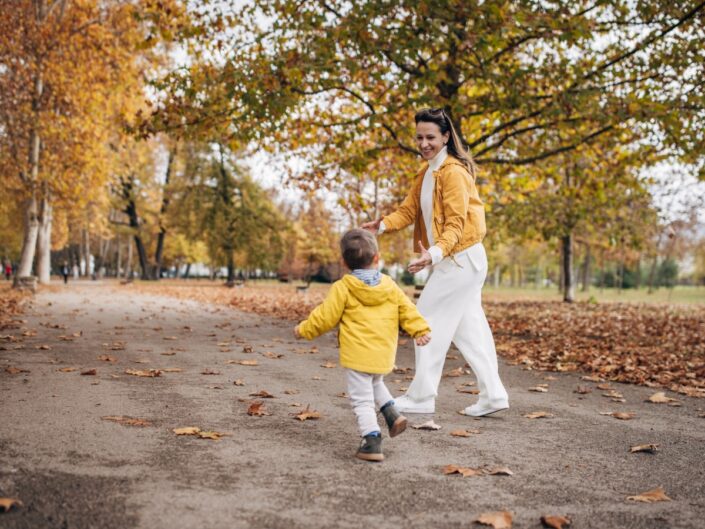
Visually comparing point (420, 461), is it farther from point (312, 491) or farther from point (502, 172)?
point (502, 172)

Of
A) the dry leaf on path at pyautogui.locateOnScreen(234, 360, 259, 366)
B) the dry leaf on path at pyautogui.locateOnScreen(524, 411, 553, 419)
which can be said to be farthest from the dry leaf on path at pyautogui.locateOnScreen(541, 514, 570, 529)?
the dry leaf on path at pyautogui.locateOnScreen(234, 360, 259, 366)

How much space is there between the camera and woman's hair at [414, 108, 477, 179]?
15.2 feet

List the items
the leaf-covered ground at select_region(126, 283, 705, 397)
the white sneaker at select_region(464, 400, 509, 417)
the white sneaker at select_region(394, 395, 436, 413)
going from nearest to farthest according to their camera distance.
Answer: the white sneaker at select_region(394, 395, 436, 413) → the white sneaker at select_region(464, 400, 509, 417) → the leaf-covered ground at select_region(126, 283, 705, 397)

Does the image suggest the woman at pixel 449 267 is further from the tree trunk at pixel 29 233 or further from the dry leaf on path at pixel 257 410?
the tree trunk at pixel 29 233

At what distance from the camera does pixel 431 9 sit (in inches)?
356

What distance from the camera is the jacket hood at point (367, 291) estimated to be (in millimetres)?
3738

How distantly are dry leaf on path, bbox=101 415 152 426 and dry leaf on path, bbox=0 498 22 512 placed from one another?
5.20 ft

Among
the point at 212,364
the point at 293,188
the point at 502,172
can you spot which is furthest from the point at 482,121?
the point at 212,364

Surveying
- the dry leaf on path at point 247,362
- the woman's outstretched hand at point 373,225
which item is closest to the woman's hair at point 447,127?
the woman's outstretched hand at point 373,225

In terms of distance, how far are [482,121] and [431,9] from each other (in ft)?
17.5

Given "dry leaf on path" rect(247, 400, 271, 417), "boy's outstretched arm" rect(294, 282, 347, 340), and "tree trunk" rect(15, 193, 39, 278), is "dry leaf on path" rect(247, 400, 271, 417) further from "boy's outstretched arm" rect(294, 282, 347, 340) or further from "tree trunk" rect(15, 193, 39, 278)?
"tree trunk" rect(15, 193, 39, 278)

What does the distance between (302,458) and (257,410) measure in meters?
1.29

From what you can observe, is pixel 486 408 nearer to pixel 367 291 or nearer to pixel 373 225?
pixel 373 225

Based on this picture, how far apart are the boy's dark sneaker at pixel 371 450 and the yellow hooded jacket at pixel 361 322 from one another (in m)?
0.39
